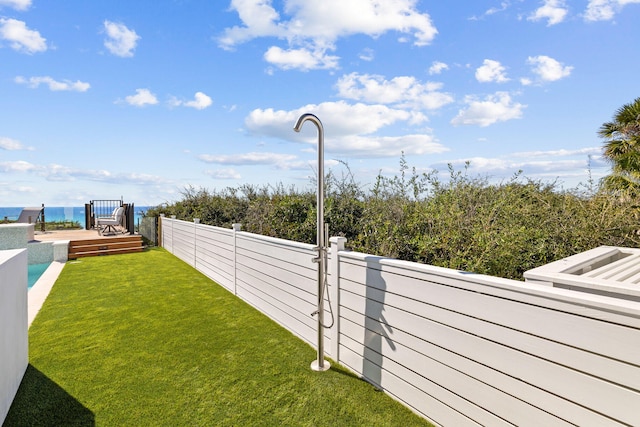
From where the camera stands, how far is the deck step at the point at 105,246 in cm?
904

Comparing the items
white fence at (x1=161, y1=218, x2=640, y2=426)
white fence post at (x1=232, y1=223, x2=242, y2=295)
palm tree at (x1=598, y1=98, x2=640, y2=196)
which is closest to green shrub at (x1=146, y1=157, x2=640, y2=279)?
white fence post at (x1=232, y1=223, x2=242, y2=295)

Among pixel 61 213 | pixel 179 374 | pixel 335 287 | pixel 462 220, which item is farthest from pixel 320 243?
pixel 61 213

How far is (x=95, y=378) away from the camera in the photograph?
2.78 m

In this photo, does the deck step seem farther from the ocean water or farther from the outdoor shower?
the outdoor shower

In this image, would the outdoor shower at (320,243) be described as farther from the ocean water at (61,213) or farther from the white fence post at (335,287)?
the ocean water at (61,213)

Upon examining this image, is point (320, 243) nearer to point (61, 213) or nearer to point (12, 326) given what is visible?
point (12, 326)

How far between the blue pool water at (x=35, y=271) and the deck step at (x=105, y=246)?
2.18 ft

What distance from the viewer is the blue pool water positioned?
284 inches

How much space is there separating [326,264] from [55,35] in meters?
8.14

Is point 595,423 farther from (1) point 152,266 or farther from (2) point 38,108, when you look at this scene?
(2) point 38,108

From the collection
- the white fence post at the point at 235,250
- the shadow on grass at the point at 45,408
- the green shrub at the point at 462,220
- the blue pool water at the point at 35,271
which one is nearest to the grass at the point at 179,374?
the shadow on grass at the point at 45,408

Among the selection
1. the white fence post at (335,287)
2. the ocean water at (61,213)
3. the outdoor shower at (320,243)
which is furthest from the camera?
the ocean water at (61,213)

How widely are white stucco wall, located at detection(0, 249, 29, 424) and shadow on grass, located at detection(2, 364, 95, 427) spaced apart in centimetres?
6

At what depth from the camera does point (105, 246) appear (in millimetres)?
9633
